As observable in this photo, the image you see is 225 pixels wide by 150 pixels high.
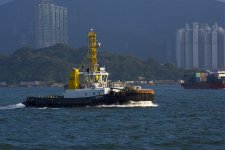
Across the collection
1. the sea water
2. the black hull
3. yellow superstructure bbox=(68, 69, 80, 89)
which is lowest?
the sea water

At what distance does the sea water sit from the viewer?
144 feet

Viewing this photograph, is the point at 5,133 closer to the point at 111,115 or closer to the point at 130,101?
the point at 111,115

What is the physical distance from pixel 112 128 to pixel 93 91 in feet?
57.7

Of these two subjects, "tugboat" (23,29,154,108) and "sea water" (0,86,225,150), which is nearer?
"sea water" (0,86,225,150)

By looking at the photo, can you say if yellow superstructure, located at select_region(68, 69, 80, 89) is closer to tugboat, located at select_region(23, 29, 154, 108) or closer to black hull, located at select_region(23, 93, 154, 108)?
tugboat, located at select_region(23, 29, 154, 108)

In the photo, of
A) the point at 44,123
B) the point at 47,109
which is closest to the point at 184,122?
the point at 44,123

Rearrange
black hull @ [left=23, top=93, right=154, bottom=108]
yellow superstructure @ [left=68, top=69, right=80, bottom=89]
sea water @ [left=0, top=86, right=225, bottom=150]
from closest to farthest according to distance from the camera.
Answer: sea water @ [left=0, top=86, right=225, bottom=150]
black hull @ [left=23, top=93, right=154, bottom=108]
yellow superstructure @ [left=68, top=69, right=80, bottom=89]

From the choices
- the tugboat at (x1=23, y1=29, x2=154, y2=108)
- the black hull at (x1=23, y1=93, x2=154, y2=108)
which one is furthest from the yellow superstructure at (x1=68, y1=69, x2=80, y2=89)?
the black hull at (x1=23, y1=93, x2=154, y2=108)

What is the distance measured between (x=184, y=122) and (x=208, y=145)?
570 inches

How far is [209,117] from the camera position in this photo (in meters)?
63.4

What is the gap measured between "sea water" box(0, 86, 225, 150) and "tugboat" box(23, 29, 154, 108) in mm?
850

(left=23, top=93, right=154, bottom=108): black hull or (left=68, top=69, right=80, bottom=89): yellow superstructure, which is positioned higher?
(left=68, top=69, right=80, bottom=89): yellow superstructure

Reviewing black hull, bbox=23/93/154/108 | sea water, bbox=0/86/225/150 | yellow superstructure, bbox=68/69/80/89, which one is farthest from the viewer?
yellow superstructure, bbox=68/69/80/89

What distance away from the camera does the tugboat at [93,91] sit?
228 ft
